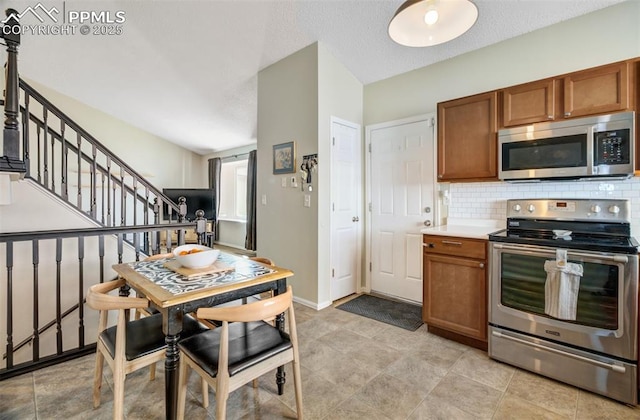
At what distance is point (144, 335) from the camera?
159 cm

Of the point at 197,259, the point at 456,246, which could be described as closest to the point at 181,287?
the point at 197,259

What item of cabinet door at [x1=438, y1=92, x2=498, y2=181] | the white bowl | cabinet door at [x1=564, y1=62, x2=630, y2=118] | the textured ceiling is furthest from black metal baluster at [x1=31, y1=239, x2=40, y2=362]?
→ cabinet door at [x1=564, y1=62, x2=630, y2=118]

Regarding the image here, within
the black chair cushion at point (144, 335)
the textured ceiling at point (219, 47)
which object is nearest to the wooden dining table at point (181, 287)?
the black chair cushion at point (144, 335)

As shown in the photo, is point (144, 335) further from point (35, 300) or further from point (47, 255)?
point (47, 255)

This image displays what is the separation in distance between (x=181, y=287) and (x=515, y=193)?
2.75 metres

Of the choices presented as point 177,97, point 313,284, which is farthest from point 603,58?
point 177,97

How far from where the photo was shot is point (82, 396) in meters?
1.78

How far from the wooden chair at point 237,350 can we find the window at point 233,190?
5.50 m

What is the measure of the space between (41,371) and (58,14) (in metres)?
4.20

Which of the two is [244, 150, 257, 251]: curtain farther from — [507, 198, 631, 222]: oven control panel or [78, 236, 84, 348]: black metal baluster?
[507, 198, 631, 222]: oven control panel

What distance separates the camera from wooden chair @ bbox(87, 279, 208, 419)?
1403mm

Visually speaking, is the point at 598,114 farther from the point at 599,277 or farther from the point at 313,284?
the point at 313,284

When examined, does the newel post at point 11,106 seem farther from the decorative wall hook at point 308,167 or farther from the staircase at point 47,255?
the decorative wall hook at point 308,167

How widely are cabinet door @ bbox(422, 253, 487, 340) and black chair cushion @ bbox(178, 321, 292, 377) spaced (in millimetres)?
1536
